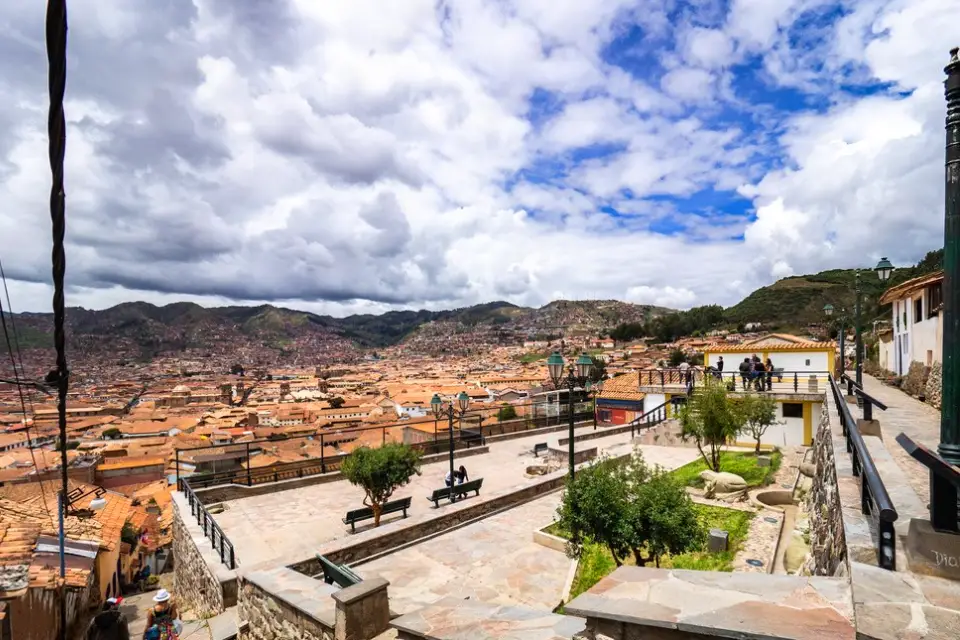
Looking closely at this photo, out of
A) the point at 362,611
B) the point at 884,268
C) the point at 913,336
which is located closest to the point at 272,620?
the point at 362,611

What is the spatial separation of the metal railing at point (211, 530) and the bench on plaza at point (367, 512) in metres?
2.22

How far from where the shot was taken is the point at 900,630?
Answer: 2.24 metres

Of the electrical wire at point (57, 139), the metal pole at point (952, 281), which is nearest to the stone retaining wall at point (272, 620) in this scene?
the electrical wire at point (57, 139)

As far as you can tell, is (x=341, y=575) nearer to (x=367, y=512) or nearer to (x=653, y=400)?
(x=367, y=512)

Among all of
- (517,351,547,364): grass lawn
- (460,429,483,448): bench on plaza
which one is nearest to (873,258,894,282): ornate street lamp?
(460,429,483,448): bench on plaza

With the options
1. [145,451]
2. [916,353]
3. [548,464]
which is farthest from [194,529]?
[145,451]

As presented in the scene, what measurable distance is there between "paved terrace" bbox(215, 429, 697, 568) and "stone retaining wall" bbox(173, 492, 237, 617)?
0.57 m

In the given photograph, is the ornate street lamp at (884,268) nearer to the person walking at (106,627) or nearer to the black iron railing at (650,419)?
the black iron railing at (650,419)

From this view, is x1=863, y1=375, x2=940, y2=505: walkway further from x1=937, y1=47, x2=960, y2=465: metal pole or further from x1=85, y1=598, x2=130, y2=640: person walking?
x1=85, y1=598, x2=130, y2=640: person walking

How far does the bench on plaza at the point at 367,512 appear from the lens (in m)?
10.2

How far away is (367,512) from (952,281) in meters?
10.2

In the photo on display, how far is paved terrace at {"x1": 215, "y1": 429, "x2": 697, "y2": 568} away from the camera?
9.27 metres

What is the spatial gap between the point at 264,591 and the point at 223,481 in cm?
860

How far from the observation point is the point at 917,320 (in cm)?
1688
